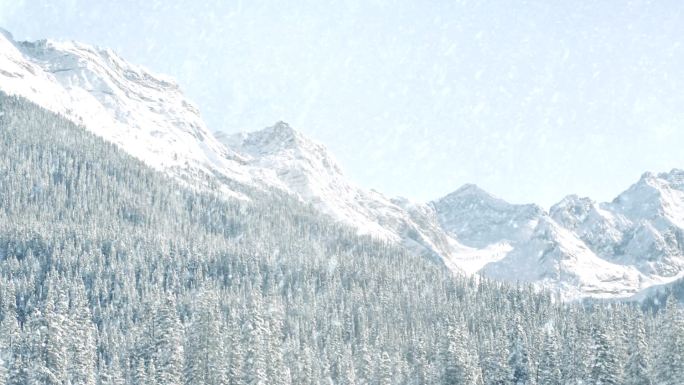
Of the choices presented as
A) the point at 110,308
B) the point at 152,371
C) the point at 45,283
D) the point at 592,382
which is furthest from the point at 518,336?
the point at 45,283

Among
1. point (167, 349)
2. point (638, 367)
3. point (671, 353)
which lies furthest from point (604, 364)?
point (167, 349)

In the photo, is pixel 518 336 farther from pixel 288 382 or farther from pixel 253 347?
pixel 253 347

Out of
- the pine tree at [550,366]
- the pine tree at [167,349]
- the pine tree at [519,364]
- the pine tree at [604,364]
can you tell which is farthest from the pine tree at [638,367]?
the pine tree at [167,349]

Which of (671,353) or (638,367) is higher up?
(671,353)

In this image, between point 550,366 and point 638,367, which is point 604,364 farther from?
point 550,366

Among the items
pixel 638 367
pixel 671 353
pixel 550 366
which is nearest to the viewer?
pixel 671 353

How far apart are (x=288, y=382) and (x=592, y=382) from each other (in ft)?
125

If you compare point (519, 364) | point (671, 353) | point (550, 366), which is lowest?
point (671, 353)

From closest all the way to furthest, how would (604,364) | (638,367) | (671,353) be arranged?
(671,353), (604,364), (638,367)

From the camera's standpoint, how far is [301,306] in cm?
19638

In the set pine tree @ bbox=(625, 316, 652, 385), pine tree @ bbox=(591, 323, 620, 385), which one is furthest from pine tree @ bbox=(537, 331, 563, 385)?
pine tree @ bbox=(591, 323, 620, 385)

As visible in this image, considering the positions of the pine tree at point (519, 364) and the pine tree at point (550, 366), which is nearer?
the pine tree at point (550, 366)

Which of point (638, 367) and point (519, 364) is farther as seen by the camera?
point (519, 364)

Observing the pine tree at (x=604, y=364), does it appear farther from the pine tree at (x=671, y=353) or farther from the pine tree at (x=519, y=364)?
the pine tree at (x=519, y=364)
